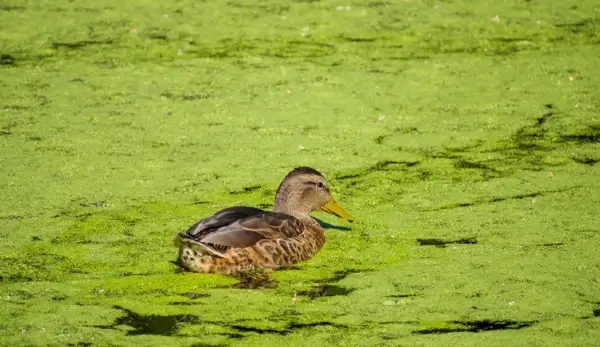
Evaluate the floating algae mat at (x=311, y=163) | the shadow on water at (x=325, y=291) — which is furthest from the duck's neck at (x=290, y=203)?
the shadow on water at (x=325, y=291)

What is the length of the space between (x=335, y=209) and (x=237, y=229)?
0.68 meters

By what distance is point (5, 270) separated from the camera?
4922 mm

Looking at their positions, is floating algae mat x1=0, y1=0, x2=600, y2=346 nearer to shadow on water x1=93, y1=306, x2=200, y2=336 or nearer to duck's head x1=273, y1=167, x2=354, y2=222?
shadow on water x1=93, y1=306, x2=200, y2=336

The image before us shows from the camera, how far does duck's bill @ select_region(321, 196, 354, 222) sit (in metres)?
5.61

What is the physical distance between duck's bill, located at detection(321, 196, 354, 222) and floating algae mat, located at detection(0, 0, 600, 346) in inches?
2.6

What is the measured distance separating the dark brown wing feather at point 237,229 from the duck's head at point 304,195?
0.96ft

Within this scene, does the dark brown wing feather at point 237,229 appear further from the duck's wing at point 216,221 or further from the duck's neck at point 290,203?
the duck's neck at point 290,203

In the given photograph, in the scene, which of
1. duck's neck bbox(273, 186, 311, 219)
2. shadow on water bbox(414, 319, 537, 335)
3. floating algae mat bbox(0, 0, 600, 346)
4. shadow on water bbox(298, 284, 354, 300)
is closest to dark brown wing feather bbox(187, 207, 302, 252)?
floating algae mat bbox(0, 0, 600, 346)

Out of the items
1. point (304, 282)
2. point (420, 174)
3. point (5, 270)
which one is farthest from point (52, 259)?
point (420, 174)

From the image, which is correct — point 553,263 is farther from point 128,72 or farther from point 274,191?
point 128,72

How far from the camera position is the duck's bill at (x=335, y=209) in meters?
5.61

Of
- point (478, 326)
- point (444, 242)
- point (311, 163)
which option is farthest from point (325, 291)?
point (311, 163)

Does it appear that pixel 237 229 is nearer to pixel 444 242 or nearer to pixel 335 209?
pixel 335 209

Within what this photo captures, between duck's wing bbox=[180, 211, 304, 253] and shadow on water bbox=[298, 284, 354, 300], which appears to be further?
duck's wing bbox=[180, 211, 304, 253]
